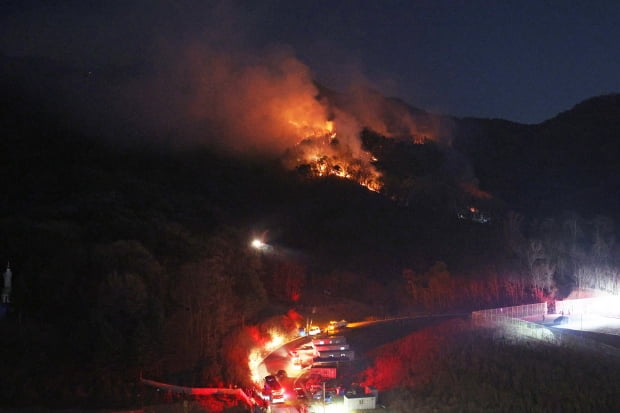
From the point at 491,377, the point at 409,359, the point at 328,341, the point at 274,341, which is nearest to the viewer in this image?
the point at 491,377

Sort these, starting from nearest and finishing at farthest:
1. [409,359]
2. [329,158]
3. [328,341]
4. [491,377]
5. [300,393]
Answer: [300,393]
[491,377]
[409,359]
[328,341]
[329,158]

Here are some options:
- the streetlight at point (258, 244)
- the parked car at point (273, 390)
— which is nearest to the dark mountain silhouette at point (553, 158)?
the streetlight at point (258, 244)

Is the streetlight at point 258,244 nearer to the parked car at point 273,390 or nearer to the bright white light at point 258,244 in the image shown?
the bright white light at point 258,244

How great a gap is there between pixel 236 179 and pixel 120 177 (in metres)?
12.6

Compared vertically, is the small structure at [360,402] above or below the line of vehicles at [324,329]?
below

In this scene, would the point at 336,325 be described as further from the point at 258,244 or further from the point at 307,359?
the point at 258,244

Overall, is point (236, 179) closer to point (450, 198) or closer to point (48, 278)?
point (450, 198)

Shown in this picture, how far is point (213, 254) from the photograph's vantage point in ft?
89.3

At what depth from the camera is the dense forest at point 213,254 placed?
2067 cm

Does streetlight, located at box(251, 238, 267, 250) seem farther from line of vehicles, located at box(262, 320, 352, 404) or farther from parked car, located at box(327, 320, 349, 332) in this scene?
line of vehicles, located at box(262, 320, 352, 404)

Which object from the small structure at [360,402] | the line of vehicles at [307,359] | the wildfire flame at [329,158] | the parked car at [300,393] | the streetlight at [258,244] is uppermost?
the wildfire flame at [329,158]

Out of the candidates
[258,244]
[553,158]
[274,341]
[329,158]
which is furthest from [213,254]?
[553,158]

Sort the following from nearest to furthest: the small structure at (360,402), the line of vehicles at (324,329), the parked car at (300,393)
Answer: the small structure at (360,402), the parked car at (300,393), the line of vehicles at (324,329)

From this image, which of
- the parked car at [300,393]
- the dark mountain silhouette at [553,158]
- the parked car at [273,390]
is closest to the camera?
the parked car at [273,390]
